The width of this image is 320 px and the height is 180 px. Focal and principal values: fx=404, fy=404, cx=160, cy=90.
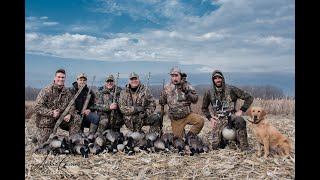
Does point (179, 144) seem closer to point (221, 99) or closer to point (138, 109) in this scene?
point (221, 99)

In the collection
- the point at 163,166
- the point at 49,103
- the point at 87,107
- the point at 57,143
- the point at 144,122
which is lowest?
the point at 163,166

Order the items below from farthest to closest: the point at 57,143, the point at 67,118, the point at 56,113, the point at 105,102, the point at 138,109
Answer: the point at 105,102 → the point at 138,109 → the point at 67,118 → the point at 56,113 → the point at 57,143

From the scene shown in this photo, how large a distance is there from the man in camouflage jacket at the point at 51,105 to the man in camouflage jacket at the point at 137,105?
1.28 meters

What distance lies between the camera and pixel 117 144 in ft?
28.2

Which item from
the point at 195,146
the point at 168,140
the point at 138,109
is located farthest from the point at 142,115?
the point at 195,146

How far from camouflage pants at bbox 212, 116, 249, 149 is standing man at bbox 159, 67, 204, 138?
2.98 ft

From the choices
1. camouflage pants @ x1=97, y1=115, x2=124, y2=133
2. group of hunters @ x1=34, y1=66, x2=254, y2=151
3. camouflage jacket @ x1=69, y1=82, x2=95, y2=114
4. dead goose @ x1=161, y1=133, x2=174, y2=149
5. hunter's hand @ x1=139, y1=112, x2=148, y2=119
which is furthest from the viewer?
camouflage jacket @ x1=69, y1=82, x2=95, y2=114

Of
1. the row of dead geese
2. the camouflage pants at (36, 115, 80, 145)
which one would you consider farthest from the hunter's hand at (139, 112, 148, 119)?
the camouflage pants at (36, 115, 80, 145)

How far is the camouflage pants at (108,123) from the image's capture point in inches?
390

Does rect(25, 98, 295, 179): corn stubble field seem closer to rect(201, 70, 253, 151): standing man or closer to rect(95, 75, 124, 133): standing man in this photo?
rect(201, 70, 253, 151): standing man

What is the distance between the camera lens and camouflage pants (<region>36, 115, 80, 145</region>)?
9.44 metres

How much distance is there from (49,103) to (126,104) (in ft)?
5.92
